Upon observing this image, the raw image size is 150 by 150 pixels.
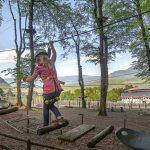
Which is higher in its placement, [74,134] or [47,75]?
[47,75]

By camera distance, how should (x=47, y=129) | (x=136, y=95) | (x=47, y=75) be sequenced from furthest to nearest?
(x=136, y=95) < (x=47, y=75) < (x=47, y=129)

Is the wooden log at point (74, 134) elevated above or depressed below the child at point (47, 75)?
below

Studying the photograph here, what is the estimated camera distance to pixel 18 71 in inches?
852

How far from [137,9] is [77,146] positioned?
14.5m

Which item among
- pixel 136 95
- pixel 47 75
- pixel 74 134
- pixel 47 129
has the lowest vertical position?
pixel 74 134

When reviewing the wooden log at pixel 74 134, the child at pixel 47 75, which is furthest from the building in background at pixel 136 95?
the child at pixel 47 75

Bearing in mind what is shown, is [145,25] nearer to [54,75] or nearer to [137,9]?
[137,9]

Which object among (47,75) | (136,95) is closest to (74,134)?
(47,75)

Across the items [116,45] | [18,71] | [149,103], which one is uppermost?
[116,45]

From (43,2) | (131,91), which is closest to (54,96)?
(43,2)

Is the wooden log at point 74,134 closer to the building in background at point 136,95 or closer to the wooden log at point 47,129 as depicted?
the wooden log at point 47,129

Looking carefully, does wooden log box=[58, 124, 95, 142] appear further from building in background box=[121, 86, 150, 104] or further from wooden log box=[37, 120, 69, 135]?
building in background box=[121, 86, 150, 104]

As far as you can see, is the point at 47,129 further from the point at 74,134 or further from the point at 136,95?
the point at 136,95

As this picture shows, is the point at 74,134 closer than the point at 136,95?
Yes
